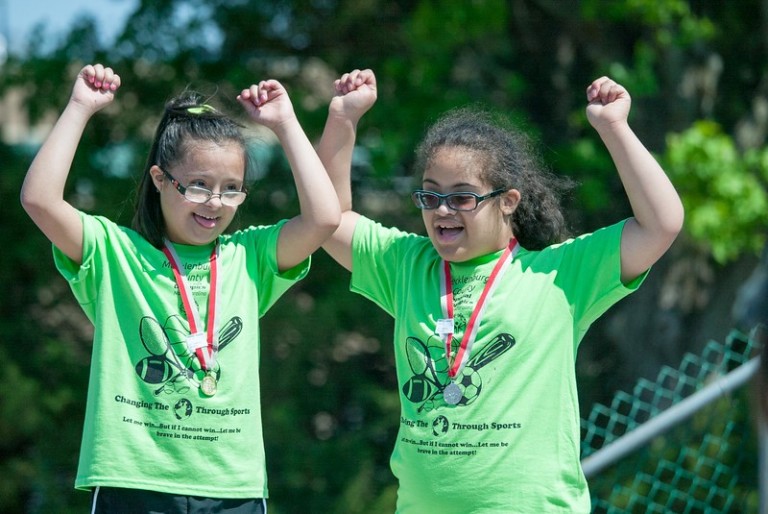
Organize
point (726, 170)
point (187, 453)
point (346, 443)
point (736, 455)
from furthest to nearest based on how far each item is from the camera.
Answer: point (346, 443), point (726, 170), point (736, 455), point (187, 453)

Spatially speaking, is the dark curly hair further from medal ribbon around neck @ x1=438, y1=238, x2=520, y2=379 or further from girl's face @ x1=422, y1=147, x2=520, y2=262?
medal ribbon around neck @ x1=438, y1=238, x2=520, y2=379

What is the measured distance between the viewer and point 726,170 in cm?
636

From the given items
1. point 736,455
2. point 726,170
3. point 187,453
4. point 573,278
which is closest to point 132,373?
point 187,453

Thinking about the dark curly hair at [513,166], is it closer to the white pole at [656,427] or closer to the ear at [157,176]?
the ear at [157,176]

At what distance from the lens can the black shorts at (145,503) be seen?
123 inches

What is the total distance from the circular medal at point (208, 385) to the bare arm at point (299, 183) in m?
0.43

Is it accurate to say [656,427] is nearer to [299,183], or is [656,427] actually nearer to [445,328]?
[445,328]

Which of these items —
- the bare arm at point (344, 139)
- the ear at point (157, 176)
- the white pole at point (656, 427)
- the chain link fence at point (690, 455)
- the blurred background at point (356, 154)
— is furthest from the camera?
the blurred background at point (356, 154)

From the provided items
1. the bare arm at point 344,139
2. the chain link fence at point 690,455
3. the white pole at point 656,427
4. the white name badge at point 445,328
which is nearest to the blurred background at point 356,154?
the chain link fence at point 690,455

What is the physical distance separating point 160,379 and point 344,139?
3.19ft

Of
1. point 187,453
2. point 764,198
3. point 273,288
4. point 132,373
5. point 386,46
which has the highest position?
point 386,46

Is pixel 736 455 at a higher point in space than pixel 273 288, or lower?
lower

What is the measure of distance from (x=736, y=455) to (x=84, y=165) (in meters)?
5.12

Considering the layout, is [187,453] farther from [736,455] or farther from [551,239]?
[736,455]
